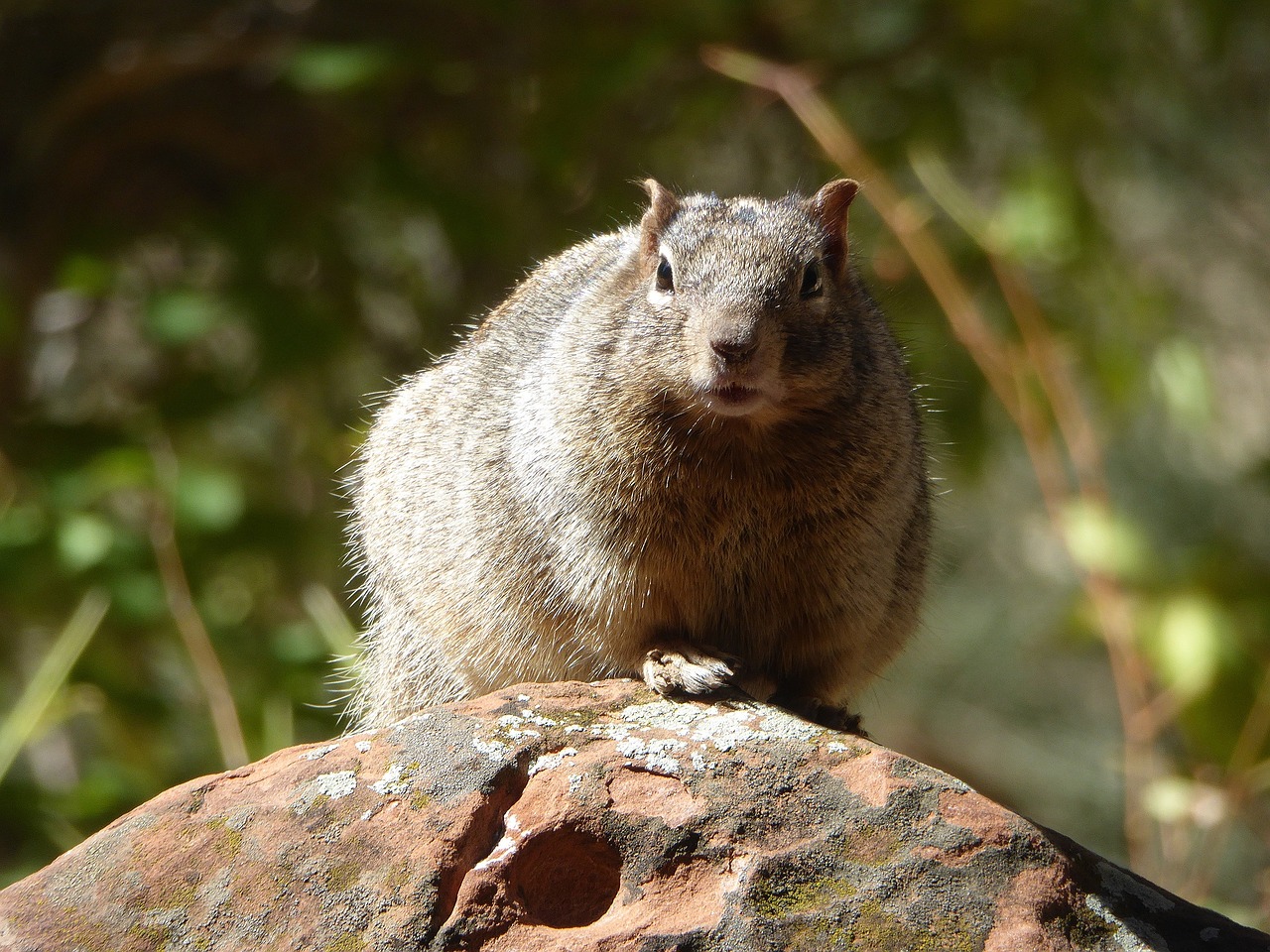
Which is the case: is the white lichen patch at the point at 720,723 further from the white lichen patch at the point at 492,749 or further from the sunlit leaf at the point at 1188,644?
the sunlit leaf at the point at 1188,644

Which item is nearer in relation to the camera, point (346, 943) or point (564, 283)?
point (346, 943)

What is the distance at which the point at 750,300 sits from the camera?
3031 millimetres

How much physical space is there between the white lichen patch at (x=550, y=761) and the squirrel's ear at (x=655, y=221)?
130 cm

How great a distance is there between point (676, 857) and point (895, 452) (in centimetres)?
132

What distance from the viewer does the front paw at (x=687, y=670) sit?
2939 millimetres

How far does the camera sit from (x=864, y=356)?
3342 mm

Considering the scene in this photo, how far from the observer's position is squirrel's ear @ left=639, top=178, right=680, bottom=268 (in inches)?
134

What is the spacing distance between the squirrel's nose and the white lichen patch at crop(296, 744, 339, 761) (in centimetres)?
113

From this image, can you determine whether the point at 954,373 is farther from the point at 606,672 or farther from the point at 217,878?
the point at 217,878

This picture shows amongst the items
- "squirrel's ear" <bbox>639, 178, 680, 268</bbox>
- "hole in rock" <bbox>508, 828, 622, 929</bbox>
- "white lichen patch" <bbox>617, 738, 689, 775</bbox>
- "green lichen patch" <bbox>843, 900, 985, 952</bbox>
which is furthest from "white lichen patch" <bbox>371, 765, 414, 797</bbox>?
"squirrel's ear" <bbox>639, 178, 680, 268</bbox>

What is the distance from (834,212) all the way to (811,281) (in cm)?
30

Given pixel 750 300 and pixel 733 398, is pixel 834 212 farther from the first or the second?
pixel 733 398

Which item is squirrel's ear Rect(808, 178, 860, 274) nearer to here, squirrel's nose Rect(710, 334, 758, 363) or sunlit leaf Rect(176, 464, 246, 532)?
squirrel's nose Rect(710, 334, 758, 363)

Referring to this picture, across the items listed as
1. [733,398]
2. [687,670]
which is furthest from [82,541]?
[733,398]
